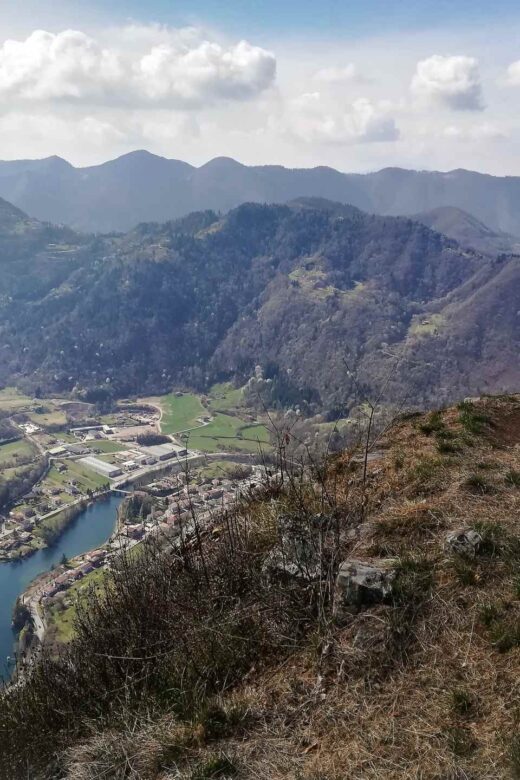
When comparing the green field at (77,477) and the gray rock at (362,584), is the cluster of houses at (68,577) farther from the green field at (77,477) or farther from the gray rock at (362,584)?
the gray rock at (362,584)

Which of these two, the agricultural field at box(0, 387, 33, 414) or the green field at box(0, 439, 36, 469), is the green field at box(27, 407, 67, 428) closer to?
the agricultural field at box(0, 387, 33, 414)


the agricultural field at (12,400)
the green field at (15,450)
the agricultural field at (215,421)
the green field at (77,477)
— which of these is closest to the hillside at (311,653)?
the agricultural field at (215,421)

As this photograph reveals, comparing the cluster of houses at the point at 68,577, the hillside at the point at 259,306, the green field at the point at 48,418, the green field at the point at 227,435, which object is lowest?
the green field at the point at 48,418

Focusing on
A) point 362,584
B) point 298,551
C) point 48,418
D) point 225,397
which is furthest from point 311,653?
point 225,397

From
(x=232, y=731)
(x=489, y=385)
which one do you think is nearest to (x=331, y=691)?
(x=232, y=731)

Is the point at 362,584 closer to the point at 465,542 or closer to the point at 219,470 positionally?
the point at 465,542

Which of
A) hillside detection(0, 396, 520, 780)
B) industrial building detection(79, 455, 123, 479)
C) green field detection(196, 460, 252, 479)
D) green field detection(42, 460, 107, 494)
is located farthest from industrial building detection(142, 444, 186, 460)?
hillside detection(0, 396, 520, 780)
